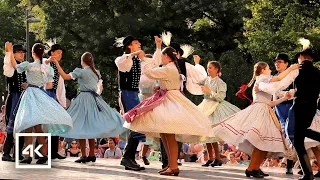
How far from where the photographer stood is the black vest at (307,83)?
1043cm

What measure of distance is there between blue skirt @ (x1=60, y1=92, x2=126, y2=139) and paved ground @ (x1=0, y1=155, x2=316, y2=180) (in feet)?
1.47

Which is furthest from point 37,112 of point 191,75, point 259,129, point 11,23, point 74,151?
point 11,23

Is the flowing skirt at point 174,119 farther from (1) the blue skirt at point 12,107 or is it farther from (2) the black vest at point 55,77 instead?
(2) the black vest at point 55,77

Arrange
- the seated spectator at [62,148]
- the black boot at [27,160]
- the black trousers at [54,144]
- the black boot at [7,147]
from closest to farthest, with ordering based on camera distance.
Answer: the black boot at [27,160], the black boot at [7,147], the black trousers at [54,144], the seated spectator at [62,148]

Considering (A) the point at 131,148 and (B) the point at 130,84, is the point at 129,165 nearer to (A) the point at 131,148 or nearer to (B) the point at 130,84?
(A) the point at 131,148

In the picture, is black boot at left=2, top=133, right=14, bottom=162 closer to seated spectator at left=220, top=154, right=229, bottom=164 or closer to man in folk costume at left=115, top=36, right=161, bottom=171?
man in folk costume at left=115, top=36, right=161, bottom=171

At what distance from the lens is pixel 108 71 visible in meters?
31.2

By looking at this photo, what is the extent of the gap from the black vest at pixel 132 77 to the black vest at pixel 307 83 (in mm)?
2263

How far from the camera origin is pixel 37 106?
11.6 m

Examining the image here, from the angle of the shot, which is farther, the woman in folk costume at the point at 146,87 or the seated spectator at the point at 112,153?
the seated spectator at the point at 112,153

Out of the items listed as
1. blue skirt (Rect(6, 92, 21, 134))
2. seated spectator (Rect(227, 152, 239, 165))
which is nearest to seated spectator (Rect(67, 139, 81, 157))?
seated spectator (Rect(227, 152, 239, 165))

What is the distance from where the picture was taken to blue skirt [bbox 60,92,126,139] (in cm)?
1238

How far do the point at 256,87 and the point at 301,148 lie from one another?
1027 millimetres

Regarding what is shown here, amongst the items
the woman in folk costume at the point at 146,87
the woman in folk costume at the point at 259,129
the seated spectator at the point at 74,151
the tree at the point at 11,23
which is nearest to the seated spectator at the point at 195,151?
the seated spectator at the point at 74,151
